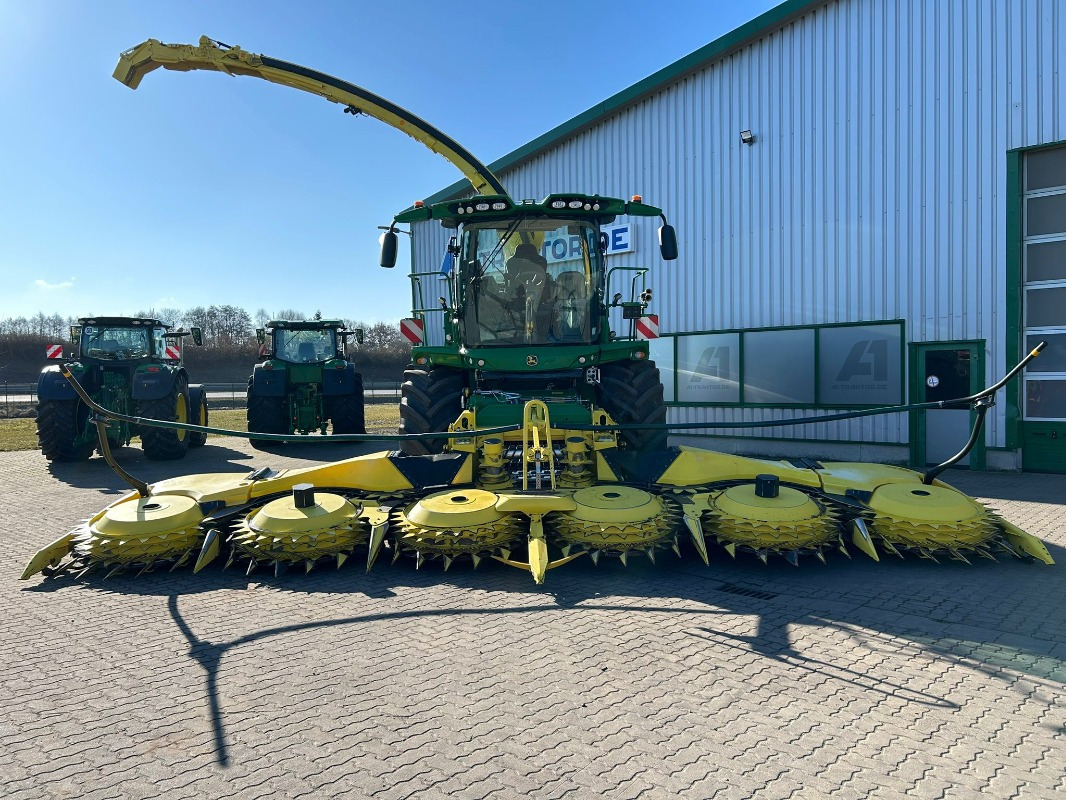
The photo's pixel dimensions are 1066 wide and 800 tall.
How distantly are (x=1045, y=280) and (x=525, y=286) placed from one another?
7855mm

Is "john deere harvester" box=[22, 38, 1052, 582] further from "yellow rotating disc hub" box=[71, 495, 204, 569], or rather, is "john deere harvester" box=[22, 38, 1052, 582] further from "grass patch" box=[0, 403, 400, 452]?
"grass patch" box=[0, 403, 400, 452]

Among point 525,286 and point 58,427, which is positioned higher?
point 525,286

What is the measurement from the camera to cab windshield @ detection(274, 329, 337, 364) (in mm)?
14797

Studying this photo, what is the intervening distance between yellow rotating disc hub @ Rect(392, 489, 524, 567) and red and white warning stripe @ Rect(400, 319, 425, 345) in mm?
3193

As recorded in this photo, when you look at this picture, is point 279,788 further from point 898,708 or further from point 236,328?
point 236,328

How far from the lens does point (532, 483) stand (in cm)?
559

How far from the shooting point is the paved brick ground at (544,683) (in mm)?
2500

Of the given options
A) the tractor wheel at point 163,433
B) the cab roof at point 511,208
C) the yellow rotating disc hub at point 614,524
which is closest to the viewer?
the yellow rotating disc hub at point 614,524

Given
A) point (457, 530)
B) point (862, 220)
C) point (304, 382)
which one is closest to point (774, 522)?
point (457, 530)

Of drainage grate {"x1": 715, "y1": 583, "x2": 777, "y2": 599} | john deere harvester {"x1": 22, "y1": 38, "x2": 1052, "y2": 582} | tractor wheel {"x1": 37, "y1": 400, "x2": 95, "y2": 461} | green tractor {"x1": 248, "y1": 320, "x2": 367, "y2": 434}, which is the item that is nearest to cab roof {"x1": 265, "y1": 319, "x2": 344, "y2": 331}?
green tractor {"x1": 248, "y1": 320, "x2": 367, "y2": 434}

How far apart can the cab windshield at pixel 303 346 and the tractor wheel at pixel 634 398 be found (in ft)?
30.7

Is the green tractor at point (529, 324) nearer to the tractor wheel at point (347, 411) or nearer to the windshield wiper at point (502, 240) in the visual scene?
the windshield wiper at point (502, 240)

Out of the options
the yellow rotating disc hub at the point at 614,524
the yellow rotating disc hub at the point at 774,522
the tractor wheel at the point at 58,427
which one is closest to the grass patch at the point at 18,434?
the tractor wheel at the point at 58,427

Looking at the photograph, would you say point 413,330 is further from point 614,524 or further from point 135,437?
point 135,437
